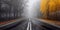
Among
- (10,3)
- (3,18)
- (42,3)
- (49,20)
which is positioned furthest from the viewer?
(42,3)

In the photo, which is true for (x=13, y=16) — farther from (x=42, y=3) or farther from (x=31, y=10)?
(x=42, y=3)

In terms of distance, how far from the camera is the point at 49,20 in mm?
2070

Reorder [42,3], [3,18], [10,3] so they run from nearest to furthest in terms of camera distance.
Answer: [3,18] < [10,3] < [42,3]

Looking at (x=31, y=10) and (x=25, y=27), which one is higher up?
(x=31, y=10)

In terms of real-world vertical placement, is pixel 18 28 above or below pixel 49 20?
below

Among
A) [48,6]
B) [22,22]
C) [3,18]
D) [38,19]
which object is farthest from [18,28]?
[48,6]

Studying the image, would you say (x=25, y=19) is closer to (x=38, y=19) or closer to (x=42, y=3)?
(x=38, y=19)

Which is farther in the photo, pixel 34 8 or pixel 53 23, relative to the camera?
pixel 34 8

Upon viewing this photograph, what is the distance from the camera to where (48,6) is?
7.12 ft

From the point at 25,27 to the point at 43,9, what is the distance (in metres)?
0.50

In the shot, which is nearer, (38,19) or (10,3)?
(10,3)

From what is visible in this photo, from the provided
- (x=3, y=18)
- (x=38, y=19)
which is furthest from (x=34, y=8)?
(x=3, y=18)

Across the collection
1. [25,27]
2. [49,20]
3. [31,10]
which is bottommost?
[25,27]

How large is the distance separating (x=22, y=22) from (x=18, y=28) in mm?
191
